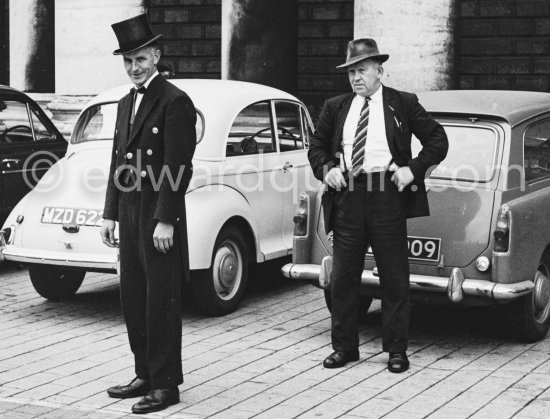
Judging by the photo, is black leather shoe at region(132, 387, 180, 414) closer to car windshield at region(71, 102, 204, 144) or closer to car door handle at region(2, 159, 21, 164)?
car windshield at region(71, 102, 204, 144)

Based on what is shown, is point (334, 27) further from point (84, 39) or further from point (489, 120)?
point (489, 120)

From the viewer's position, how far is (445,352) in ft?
23.8

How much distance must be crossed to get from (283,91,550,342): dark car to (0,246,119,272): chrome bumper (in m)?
1.29

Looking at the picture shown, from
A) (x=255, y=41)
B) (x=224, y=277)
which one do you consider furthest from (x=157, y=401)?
(x=255, y=41)

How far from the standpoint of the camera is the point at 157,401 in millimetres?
5844

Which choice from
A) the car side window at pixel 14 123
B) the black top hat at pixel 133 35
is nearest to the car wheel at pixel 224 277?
the black top hat at pixel 133 35

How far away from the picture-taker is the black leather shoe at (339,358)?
6.80 meters

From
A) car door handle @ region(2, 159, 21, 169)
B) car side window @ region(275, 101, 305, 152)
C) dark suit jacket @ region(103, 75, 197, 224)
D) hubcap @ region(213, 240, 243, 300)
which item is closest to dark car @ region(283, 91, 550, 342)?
hubcap @ region(213, 240, 243, 300)

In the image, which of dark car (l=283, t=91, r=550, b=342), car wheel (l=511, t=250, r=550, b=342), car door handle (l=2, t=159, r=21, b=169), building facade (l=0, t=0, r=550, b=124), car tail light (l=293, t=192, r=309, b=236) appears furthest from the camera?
building facade (l=0, t=0, r=550, b=124)

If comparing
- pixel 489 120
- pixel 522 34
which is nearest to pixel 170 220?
pixel 489 120

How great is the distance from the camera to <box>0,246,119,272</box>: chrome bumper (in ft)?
26.5

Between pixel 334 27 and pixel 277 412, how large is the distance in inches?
554

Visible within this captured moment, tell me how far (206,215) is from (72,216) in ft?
3.31

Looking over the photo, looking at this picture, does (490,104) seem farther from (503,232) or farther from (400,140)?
(400,140)
